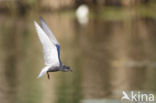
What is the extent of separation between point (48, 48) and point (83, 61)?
12.3m

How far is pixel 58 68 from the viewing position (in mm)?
9383

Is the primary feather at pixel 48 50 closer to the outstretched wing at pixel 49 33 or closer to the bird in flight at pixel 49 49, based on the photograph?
the bird in flight at pixel 49 49

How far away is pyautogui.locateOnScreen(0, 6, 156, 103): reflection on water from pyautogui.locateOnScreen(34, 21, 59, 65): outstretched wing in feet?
15.8

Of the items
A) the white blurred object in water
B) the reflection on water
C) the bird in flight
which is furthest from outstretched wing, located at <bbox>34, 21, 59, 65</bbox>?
the white blurred object in water

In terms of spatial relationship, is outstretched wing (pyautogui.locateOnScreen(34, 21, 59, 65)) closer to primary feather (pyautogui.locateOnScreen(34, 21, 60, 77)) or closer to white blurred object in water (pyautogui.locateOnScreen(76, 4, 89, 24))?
primary feather (pyautogui.locateOnScreen(34, 21, 60, 77))

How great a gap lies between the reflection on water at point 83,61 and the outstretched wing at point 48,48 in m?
4.82

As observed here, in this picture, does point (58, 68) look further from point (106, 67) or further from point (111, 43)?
point (111, 43)

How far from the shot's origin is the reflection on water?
1560cm

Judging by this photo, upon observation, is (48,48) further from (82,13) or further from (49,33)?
(82,13)

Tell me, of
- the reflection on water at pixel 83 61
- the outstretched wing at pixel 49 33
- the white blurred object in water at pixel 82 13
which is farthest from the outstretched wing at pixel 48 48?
the white blurred object in water at pixel 82 13

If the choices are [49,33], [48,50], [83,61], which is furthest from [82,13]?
[48,50]

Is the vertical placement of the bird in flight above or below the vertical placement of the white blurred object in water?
below

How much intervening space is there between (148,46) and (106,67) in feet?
18.6

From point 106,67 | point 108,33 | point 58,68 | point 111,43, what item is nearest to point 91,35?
point 108,33
